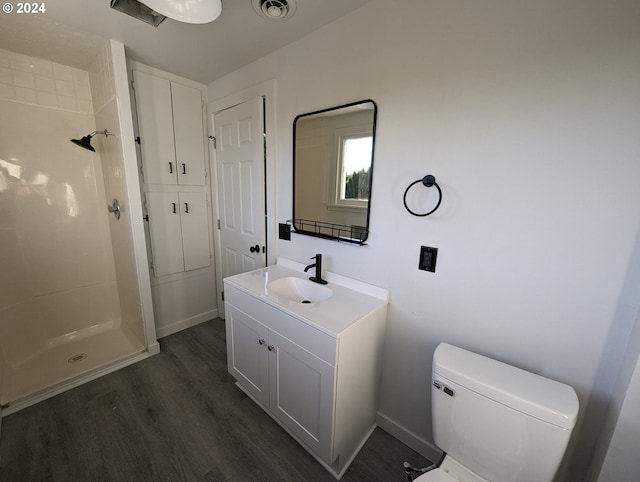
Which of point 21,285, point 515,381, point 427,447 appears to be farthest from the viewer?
point 21,285

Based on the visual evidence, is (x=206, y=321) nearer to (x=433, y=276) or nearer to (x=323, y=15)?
(x=433, y=276)

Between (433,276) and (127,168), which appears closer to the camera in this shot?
(433,276)

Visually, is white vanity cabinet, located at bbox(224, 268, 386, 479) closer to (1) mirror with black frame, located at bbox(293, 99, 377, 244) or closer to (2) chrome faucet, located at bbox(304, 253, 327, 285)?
(2) chrome faucet, located at bbox(304, 253, 327, 285)

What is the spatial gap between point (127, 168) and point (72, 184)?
0.81m

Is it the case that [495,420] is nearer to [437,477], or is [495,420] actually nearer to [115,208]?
[437,477]

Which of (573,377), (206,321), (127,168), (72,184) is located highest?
(127,168)

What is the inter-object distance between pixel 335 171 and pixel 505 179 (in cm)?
87

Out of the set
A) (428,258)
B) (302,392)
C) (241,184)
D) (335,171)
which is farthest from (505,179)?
(241,184)

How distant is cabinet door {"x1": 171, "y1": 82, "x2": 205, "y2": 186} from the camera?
2.21 metres

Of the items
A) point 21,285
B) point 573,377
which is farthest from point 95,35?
point 573,377

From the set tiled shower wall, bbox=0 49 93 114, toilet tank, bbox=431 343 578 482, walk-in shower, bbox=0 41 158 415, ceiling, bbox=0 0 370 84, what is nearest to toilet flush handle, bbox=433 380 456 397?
toilet tank, bbox=431 343 578 482

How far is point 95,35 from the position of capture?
160 centimetres

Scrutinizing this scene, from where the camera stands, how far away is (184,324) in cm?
253

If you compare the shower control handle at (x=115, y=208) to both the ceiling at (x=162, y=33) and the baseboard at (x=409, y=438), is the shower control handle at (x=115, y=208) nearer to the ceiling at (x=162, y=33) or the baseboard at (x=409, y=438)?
the ceiling at (x=162, y=33)
